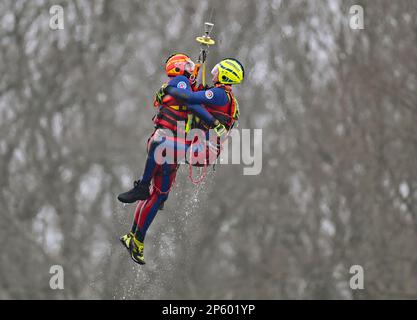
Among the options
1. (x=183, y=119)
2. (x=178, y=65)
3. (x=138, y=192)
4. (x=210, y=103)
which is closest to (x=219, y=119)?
(x=210, y=103)

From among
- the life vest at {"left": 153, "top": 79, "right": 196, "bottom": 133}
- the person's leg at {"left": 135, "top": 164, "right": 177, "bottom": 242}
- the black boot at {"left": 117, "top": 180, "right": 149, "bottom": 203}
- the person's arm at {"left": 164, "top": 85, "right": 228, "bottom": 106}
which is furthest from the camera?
the person's leg at {"left": 135, "top": 164, "right": 177, "bottom": 242}

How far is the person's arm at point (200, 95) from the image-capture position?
20734 mm

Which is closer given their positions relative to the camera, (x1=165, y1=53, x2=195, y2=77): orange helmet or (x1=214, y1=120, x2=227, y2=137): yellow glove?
(x1=165, y1=53, x2=195, y2=77): orange helmet

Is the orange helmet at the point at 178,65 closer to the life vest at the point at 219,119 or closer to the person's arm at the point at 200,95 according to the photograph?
the person's arm at the point at 200,95

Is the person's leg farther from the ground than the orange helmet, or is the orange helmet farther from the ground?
the orange helmet

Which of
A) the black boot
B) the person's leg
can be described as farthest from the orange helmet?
the black boot

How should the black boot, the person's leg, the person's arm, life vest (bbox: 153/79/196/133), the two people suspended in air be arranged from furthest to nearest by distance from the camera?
the person's leg, the black boot, life vest (bbox: 153/79/196/133), the two people suspended in air, the person's arm

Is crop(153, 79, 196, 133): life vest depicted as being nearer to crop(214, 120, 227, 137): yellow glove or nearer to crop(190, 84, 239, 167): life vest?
crop(190, 84, 239, 167): life vest

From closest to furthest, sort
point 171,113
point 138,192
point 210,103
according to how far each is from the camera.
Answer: point 210,103
point 171,113
point 138,192

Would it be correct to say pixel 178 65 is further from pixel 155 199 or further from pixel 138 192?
pixel 155 199

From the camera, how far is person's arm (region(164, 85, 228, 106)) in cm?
2073

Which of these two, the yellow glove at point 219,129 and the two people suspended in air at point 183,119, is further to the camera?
the yellow glove at point 219,129

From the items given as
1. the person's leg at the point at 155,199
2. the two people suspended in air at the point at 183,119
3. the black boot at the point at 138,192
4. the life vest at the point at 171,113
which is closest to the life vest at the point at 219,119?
the two people suspended in air at the point at 183,119

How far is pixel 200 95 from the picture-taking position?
20.8 metres
